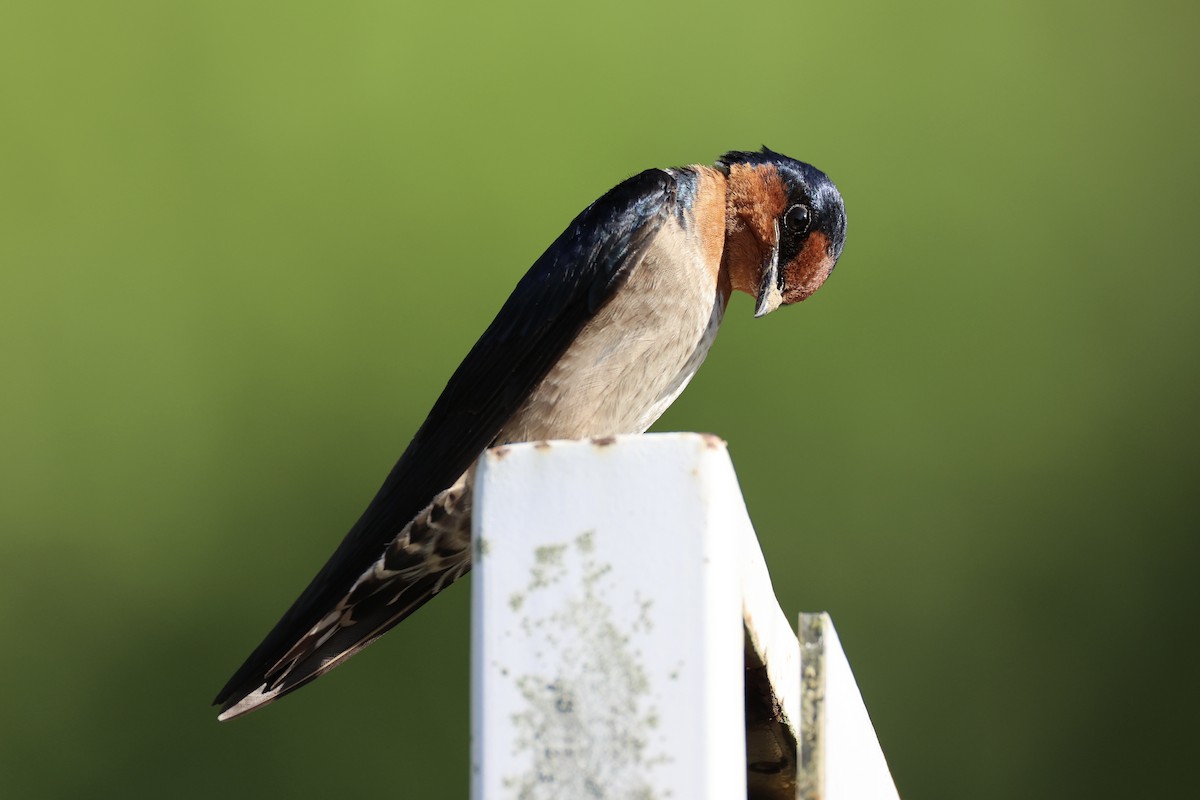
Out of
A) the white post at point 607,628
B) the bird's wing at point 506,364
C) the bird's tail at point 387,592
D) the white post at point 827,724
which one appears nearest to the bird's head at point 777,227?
the bird's wing at point 506,364

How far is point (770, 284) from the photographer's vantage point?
2.45 m

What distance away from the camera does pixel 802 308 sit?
4.02 m

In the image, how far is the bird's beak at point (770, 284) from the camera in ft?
7.98

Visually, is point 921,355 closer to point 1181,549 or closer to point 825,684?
point 1181,549

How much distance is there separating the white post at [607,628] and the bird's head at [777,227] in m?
1.52

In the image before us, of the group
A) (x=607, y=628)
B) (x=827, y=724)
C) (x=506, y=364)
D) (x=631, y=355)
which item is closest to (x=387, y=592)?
(x=506, y=364)

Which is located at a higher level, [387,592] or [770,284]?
[770,284]

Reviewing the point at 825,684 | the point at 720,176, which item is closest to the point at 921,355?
the point at 720,176

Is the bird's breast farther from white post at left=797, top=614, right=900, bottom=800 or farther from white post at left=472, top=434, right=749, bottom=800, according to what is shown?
white post at left=472, top=434, right=749, bottom=800

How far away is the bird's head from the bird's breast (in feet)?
0.43

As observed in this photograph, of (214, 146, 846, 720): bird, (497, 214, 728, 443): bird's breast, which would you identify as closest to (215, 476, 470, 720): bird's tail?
(214, 146, 846, 720): bird

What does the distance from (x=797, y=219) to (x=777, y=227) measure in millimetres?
34

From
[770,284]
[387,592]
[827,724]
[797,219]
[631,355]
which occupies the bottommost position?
[827,724]

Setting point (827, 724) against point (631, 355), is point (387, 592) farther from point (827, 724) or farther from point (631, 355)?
point (827, 724)
